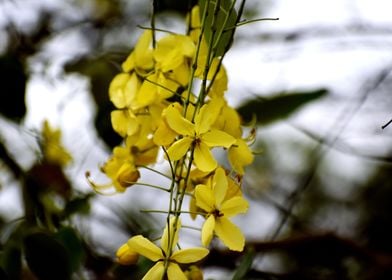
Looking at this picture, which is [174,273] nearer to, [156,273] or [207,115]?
[156,273]

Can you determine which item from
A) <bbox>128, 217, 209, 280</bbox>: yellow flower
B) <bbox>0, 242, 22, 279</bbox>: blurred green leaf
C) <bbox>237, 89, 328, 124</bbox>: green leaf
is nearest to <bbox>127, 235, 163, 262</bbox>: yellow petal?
<bbox>128, 217, 209, 280</bbox>: yellow flower

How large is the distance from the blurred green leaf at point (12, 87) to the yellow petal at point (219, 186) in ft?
1.43

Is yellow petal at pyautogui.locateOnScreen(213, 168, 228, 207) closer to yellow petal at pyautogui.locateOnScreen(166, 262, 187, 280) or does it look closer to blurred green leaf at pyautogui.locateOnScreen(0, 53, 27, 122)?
yellow petal at pyautogui.locateOnScreen(166, 262, 187, 280)

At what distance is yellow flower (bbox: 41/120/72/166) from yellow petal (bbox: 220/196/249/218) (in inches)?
18.7

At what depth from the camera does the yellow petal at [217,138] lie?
0.53 metres

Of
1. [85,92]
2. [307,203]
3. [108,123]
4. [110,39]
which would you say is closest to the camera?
[108,123]

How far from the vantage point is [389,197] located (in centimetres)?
146

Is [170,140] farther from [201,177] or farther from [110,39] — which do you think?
[110,39]

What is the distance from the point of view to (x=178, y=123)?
532 millimetres

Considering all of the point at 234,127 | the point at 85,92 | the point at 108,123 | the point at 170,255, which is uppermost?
the point at 85,92

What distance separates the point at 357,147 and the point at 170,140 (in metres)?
0.66

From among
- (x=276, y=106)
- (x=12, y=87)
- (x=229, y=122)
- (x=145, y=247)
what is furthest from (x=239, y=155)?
(x=12, y=87)

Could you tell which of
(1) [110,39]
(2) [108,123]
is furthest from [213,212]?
(1) [110,39]

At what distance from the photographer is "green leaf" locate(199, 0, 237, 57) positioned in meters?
0.56
